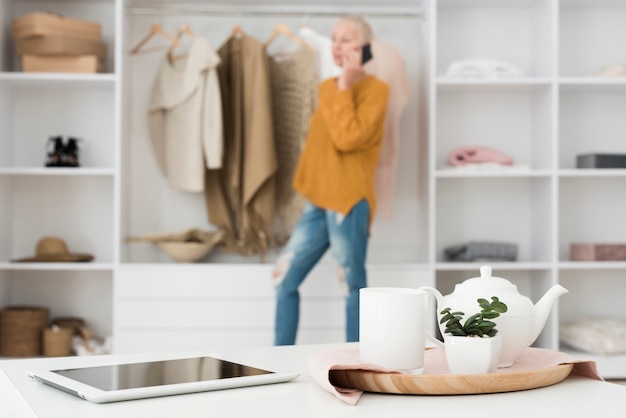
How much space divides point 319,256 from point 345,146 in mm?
471

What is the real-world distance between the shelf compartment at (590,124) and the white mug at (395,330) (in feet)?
10.5

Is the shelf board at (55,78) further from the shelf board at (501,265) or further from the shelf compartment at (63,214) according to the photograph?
the shelf board at (501,265)

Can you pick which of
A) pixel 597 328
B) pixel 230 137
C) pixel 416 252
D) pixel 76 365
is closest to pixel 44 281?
pixel 230 137

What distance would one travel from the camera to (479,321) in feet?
3.79

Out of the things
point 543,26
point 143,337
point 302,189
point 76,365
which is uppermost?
point 543,26

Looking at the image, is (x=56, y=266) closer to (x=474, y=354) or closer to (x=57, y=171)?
(x=57, y=171)

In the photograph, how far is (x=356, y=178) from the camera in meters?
3.33

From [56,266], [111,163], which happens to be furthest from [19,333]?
[111,163]

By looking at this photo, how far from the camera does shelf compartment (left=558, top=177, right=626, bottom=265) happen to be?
4.13 metres

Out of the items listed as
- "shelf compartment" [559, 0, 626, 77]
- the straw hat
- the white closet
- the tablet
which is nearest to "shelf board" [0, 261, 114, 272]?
the straw hat

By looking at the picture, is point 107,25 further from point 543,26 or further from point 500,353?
point 500,353

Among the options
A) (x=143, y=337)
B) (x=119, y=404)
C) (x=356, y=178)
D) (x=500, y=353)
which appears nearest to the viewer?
(x=119, y=404)

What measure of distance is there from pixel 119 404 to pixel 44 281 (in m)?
3.22

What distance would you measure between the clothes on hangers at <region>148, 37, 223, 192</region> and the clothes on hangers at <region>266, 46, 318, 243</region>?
30cm
